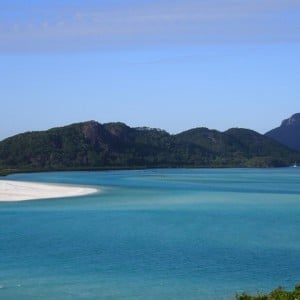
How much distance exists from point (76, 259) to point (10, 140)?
13557cm

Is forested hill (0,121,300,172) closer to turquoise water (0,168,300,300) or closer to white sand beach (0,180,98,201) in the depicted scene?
white sand beach (0,180,98,201)

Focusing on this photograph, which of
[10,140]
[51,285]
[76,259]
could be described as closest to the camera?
[51,285]

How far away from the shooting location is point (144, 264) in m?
24.6

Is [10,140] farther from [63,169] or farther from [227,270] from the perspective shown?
[227,270]

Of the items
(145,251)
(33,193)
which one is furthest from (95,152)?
(145,251)

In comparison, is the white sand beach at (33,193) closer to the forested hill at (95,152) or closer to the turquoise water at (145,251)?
the turquoise water at (145,251)

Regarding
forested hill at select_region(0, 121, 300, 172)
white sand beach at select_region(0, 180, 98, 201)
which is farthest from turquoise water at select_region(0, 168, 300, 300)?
forested hill at select_region(0, 121, 300, 172)

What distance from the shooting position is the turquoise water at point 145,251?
2109 cm

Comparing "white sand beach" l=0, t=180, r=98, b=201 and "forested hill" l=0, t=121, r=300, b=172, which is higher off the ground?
"forested hill" l=0, t=121, r=300, b=172

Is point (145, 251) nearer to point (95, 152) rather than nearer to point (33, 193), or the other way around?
point (33, 193)

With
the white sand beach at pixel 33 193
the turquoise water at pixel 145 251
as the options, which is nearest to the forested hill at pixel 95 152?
the white sand beach at pixel 33 193

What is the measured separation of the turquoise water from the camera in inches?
830

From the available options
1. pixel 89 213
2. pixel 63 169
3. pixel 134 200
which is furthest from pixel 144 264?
pixel 63 169

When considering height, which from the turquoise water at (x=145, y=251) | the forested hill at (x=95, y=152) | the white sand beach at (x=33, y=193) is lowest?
the turquoise water at (x=145, y=251)
